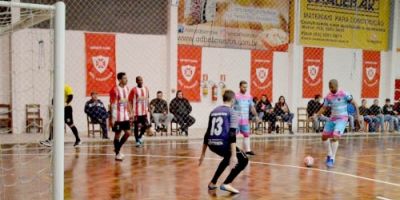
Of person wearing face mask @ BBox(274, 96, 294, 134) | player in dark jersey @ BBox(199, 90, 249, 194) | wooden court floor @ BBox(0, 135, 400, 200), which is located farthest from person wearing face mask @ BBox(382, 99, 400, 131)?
player in dark jersey @ BBox(199, 90, 249, 194)

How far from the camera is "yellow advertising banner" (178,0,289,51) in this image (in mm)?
19766

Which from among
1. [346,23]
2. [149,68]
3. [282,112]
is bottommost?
[282,112]

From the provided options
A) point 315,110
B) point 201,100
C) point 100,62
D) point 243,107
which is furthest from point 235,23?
point 243,107

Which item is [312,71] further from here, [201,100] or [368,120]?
[201,100]

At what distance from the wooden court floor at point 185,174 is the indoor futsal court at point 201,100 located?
0.13 feet

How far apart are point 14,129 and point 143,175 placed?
8936 millimetres

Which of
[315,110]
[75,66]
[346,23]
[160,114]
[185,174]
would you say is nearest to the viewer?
[185,174]

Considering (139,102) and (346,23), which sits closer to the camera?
(139,102)

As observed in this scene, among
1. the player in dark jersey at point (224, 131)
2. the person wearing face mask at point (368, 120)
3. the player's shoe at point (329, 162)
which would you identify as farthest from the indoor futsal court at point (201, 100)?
the player's shoe at point (329, 162)

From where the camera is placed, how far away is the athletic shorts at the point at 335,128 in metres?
11.2

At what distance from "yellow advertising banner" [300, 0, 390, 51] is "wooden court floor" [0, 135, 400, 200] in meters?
8.69

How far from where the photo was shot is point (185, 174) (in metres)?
9.84

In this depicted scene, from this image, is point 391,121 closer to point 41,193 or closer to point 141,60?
point 141,60

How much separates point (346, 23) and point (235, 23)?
19.1 ft
